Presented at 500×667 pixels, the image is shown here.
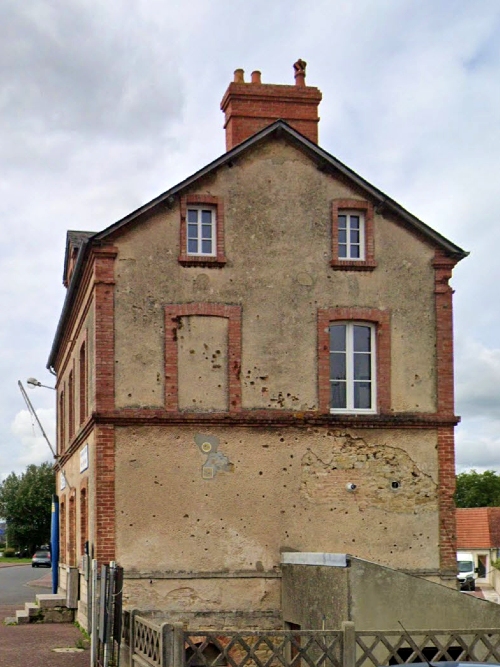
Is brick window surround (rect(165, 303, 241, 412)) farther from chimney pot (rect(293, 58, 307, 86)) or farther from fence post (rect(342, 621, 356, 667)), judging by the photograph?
fence post (rect(342, 621, 356, 667))

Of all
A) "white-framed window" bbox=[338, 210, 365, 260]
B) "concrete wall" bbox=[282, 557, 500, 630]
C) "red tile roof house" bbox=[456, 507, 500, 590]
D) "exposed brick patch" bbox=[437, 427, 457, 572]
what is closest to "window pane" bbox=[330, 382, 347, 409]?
"exposed brick patch" bbox=[437, 427, 457, 572]

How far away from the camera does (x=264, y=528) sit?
67.5ft

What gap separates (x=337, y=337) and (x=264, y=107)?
5.74 meters

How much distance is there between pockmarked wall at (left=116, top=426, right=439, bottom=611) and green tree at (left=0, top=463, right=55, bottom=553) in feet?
214

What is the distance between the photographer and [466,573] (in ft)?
186

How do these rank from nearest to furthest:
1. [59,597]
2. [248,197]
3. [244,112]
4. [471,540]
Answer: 1. [248,197]
2. [244,112]
3. [59,597]
4. [471,540]

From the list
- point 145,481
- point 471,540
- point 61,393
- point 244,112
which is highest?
point 244,112

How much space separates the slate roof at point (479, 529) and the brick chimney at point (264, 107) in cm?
6016

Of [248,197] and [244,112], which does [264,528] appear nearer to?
[248,197]

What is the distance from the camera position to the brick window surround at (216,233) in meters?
Result: 21.1

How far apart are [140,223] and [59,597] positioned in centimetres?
1032

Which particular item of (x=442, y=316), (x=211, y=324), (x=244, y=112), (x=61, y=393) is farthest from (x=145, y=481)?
(x=61, y=393)

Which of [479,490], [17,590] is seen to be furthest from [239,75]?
[479,490]

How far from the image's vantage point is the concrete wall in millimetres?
16859
